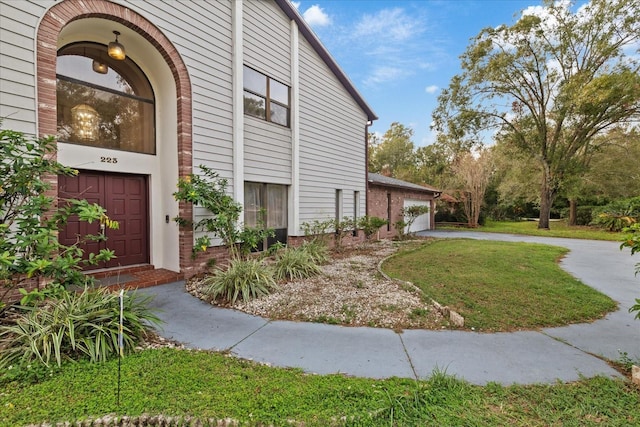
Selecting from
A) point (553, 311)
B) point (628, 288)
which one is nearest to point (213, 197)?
point (553, 311)

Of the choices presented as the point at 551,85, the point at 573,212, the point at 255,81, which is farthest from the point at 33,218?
the point at 573,212

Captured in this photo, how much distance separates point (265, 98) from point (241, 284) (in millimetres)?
5342

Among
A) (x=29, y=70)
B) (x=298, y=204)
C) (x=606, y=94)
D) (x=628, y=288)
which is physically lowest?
(x=628, y=288)

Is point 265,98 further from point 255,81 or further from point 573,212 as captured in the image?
point 573,212

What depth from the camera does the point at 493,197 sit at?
2797 centimetres

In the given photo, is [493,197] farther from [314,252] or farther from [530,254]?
[314,252]

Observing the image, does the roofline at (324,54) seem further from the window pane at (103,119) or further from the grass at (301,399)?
the grass at (301,399)

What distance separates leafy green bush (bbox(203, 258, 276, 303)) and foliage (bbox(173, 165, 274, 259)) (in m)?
0.78

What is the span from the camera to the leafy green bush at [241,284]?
4801 millimetres

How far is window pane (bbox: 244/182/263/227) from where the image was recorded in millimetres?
7430

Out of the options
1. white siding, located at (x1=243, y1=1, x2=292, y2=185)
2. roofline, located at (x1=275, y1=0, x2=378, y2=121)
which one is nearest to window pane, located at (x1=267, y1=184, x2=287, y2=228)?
white siding, located at (x1=243, y1=1, x2=292, y2=185)

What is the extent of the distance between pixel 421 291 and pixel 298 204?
4.65 metres

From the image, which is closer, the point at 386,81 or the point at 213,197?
the point at 213,197

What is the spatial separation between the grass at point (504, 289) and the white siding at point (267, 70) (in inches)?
163
